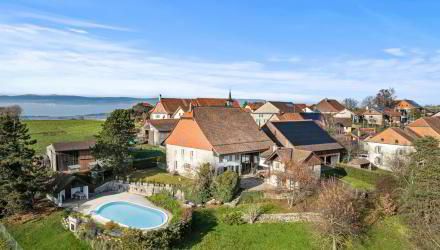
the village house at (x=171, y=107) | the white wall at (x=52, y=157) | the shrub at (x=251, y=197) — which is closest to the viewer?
the shrub at (x=251, y=197)

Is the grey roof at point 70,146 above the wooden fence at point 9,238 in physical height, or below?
above

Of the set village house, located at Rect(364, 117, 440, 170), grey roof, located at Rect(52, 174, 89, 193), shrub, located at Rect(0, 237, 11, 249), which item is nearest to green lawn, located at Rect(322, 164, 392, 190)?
village house, located at Rect(364, 117, 440, 170)

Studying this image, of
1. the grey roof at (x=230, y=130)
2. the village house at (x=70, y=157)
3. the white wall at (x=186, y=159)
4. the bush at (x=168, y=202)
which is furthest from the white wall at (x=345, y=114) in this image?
the bush at (x=168, y=202)

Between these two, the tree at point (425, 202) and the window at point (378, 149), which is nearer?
the tree at point (425, 202)

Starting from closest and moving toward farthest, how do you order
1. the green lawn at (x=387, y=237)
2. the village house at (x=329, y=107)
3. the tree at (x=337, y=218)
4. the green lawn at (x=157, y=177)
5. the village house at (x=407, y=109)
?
the tree at (x=337, y=218), the green lawn at (x=387, y=237), the green lawn at (x=157, y=177), the village house at (x=407, y=109), the village house at (x=329, y=107)

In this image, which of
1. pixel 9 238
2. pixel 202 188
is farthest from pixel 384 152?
pixel 9 238

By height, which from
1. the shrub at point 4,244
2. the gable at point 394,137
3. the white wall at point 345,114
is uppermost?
the white wall at point 345,114

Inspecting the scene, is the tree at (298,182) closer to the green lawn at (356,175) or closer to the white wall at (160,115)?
the green lawn at (356,175)

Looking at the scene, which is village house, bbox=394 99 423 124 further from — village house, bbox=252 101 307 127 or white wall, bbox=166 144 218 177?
white wall, bbox=166 144 218 177
